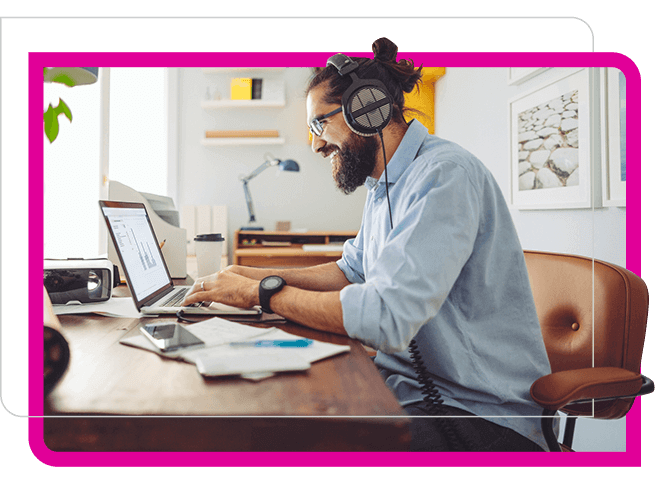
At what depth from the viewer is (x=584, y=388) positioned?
28.4 inches

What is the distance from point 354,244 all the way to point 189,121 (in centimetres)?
283

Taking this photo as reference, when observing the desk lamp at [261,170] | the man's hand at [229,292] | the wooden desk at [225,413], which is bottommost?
the wooden desk at [225,413]

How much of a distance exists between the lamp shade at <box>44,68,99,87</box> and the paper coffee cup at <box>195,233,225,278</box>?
82 centimetres

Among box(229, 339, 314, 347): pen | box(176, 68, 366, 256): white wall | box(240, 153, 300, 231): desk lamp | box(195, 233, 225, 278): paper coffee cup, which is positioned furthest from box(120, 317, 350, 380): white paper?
box(176, 68, 366, 256): white wall

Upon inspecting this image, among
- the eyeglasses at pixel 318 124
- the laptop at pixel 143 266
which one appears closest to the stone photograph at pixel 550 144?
the eyeglasses at pixel 318 124

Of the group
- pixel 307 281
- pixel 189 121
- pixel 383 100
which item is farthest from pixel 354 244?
pixel 189 121

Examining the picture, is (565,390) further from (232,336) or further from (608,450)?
(232,336)

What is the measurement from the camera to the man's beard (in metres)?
1.03

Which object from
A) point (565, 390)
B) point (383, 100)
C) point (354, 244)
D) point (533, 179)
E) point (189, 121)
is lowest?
point (565, 390)

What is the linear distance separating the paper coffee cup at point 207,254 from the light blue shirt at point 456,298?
911 mm

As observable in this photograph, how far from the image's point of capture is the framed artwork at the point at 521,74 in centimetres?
77

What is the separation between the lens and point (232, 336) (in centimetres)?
73

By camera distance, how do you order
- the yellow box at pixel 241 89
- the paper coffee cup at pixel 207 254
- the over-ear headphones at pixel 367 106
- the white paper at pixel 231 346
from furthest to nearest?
the yellow box at pixel 241 89 → the paper coffee cup at pixel 207 254 → the over-ear headphones at pixel 367 106 → the white paper at pixel 231 346
